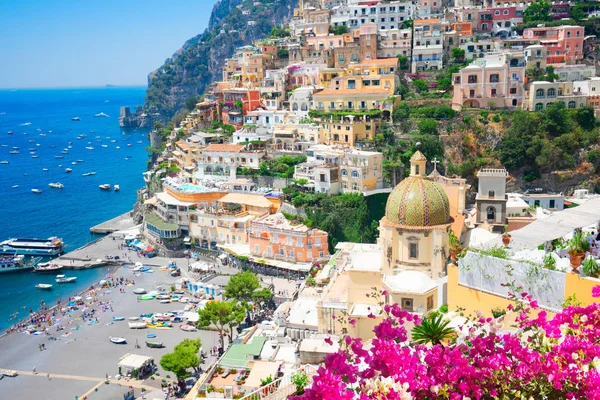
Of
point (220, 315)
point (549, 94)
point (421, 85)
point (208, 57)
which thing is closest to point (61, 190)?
point (421, 85)

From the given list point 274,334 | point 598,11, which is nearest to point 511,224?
point 274,334

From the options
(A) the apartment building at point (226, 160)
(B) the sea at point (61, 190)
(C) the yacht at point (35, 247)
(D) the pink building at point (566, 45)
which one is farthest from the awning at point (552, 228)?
(C) the yacht at point (35, 247)

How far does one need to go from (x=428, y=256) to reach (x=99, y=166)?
91606 millimetres

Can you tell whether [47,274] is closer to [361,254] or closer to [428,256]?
[361,254]

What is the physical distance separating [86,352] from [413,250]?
21582 millimetres

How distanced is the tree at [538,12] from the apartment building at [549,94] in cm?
1760

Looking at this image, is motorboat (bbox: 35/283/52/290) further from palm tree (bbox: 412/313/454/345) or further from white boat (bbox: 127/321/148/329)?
palm tree (bbox: 412/313/454/345)

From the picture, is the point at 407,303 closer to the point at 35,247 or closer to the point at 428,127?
the point at 428,127

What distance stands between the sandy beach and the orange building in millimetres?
8222

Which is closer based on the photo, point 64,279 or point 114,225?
point 64,279

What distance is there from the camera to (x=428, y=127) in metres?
51.9

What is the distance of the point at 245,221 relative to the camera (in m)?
48.8

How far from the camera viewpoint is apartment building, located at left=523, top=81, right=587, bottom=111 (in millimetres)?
52644

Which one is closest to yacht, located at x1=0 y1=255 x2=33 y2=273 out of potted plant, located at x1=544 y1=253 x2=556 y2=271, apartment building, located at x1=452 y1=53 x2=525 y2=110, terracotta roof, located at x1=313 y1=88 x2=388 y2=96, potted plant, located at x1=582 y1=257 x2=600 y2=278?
terracotta roof, located at x1=313 y1=88 x2=388 y2=96
